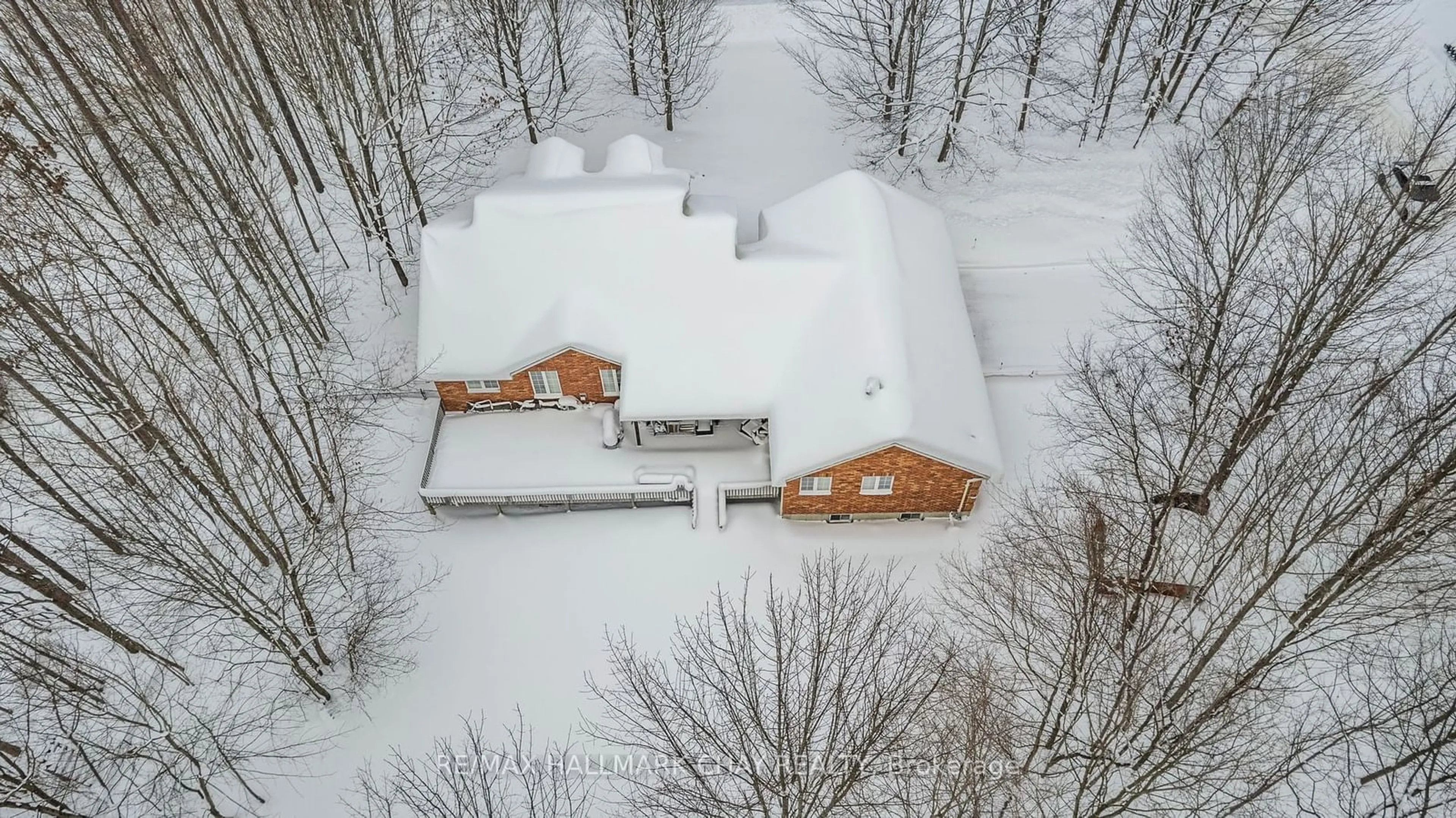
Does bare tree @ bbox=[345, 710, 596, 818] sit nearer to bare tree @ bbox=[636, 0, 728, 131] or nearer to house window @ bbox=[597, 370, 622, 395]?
house window @ bbox=[597, 370, 622, 395]

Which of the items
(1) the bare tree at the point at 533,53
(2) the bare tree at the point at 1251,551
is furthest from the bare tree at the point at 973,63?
(1) the bare tree at the point at 533,53

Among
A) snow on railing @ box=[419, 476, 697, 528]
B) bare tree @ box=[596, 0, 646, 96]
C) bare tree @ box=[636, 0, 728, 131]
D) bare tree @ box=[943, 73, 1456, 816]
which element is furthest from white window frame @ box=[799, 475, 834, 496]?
bare tree @ box=[596, 0, 646, 96]

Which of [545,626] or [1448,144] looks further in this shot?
[1448,144]

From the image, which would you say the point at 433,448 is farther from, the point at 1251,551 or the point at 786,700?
the point at 1251,551

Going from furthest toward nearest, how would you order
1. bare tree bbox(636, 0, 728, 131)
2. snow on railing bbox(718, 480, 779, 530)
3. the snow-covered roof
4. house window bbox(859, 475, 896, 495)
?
bare tree bbox(636, 0, 728, 131) < snow on railing bbox(718, 480, 779, 530) < the snow-covered roof < house window bbox(859, 475, 896, 495)

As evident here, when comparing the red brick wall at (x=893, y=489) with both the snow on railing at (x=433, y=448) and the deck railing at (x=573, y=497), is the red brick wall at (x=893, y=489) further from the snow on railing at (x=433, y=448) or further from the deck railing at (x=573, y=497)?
the snow on railing at (x=433, y=448)

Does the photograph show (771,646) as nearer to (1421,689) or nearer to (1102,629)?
(1102,629)

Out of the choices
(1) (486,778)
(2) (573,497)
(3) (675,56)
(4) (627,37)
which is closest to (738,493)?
(2) (573,497)

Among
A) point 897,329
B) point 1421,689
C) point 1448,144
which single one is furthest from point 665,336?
point 1448,144
